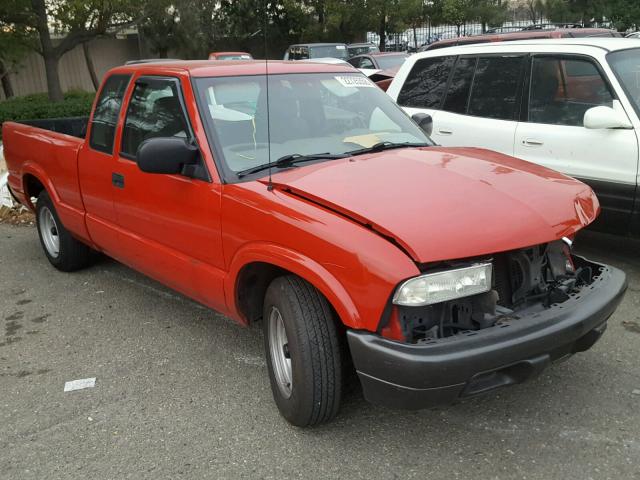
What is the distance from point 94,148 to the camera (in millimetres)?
4613

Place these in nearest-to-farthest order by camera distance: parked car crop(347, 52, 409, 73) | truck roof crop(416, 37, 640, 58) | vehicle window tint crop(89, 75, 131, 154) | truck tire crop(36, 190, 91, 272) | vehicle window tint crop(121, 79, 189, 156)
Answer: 1. vehicle window tint crop(121, 79, 189, 156)
2. vehicle window tint crop(89, 75, 131, 154)
3. truck roof crop(416, 37, 640, 58)
4. truck tire crop(36, 190, 91, 272)
5. parked car crop(347, 52, 409, 73)

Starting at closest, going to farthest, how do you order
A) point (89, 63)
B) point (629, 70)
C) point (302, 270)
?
point (302, 270), point (629, 70), point (89, 63)

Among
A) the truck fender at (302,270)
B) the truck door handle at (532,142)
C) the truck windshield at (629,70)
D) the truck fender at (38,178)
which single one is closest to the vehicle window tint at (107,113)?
the truck fender at (38,178)

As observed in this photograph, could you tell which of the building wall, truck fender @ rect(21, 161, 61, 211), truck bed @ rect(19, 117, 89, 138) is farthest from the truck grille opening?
the building wall

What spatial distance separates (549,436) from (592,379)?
67 cm

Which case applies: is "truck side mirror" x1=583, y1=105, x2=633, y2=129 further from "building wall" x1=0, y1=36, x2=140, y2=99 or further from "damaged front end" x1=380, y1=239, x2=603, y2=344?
"building wall" x1=0, y1=36, x2=140, y2=99

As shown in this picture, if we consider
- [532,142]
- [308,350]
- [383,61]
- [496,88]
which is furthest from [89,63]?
[308,350]

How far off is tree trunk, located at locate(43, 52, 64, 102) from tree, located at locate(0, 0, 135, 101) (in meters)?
0.03

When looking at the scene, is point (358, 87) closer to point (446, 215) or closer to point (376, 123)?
point (376, 123)

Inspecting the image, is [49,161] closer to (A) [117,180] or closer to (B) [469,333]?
(A) [117,180]

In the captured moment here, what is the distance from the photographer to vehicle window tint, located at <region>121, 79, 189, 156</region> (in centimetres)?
381

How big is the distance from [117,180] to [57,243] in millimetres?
1947

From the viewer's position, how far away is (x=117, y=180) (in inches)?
168

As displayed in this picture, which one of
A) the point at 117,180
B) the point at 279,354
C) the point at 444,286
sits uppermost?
the point at 117,180
